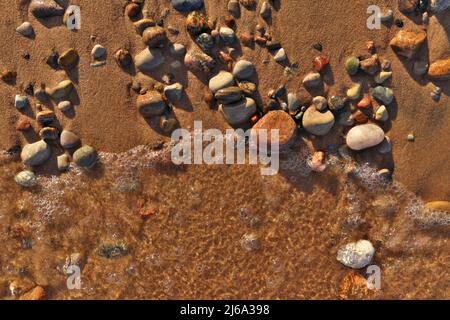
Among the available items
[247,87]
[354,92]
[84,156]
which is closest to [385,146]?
[354,92]

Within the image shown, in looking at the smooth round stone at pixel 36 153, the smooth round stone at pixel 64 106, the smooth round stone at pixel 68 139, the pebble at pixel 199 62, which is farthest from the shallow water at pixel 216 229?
the pebble at pixel 199 62

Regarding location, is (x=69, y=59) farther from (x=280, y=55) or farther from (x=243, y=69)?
(x=280, y=55)

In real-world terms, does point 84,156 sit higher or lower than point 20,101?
lower

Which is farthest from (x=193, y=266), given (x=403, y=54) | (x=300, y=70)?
(x=403, y=54)

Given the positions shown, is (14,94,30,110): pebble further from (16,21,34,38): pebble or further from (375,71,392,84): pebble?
(375,71,392,84): pebble

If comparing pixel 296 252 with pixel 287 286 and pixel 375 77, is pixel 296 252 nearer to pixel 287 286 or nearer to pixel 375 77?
pixel 287 286

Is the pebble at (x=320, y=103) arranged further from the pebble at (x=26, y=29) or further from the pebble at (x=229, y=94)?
the pebble at (x=26, y=29)
